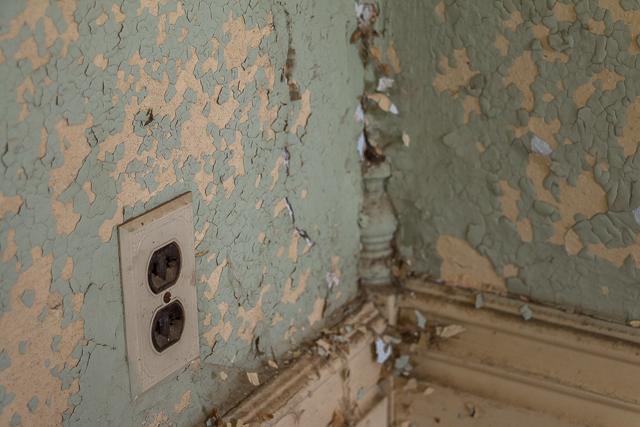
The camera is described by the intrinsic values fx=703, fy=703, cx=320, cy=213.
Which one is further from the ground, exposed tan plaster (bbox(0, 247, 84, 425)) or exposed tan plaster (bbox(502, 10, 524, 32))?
exposed tan plaster (bbox(502, 10, 524, 32))

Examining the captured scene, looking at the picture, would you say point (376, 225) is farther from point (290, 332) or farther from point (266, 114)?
point (266, 114)

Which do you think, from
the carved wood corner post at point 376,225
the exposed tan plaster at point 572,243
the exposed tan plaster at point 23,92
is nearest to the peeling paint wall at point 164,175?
the exposed tan plaster at point 23,92

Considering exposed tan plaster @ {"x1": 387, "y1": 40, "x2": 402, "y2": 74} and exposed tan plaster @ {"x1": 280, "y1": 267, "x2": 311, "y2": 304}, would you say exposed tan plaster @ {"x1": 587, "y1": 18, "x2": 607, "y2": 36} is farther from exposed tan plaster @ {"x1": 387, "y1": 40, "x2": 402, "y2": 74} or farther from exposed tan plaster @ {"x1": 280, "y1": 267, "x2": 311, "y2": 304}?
exposed tan plaster @ {"x1": 280, "y1": 267, "x2": 311, "y2": 304}

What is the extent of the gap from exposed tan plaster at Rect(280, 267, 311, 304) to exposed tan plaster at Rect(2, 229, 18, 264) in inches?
28.7

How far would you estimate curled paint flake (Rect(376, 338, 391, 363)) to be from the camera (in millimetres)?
1883

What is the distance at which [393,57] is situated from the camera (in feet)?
5.79

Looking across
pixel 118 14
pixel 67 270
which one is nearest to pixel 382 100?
pixel 118 14

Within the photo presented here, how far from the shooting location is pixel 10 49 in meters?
0.94

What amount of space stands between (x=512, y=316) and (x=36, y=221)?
1.20 meters

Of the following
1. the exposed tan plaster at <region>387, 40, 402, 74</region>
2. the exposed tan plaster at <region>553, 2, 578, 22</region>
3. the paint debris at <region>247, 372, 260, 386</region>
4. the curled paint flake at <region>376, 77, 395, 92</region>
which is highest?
the exposed tan plaster at <region>553, 2, 578, 22</region>

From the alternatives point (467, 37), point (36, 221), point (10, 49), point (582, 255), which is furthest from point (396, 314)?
point (10, 49)

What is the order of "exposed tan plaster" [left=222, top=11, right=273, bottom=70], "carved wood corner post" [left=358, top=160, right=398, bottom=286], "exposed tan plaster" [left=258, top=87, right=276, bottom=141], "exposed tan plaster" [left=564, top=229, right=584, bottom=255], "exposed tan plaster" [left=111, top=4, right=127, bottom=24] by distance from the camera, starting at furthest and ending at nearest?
1. "carved wood corner post" [left=358, top=160, right=398, bottom=286]
2. "exposed tan plaster" [left=564, top=229, right=584, bottom=255]
3. "exposed tan plaster" [left=258, top=87, right=276, bottom=141]
4. "exposed tan plaster" [left=222, top=11, right=273, bottom=70]
5. "exposed tan plaster" [left=111, top=4, right=127, bottom=24]

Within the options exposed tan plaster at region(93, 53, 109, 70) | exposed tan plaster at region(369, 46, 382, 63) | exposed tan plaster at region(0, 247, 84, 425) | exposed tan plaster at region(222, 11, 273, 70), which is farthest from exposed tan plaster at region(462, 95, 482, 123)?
exposed tan plaster at region(0, 247, 84, 425)

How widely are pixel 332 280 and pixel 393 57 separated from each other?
586mm
